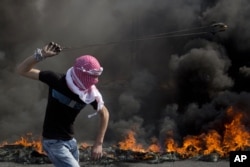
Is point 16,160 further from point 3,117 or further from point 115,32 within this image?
point 115,32

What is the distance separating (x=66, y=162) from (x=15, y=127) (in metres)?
10.1

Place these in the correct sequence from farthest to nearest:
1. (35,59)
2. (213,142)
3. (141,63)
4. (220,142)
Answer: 1. (141,63)
2. (220,142)
3. (213,142)
4. (35,59)

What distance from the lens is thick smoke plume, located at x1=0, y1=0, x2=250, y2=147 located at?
14523mm

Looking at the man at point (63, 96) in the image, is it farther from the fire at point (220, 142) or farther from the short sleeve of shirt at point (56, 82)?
the fire at point (220, 142)

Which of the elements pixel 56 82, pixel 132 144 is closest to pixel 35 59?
pixel 56 82

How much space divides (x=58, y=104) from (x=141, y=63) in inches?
514

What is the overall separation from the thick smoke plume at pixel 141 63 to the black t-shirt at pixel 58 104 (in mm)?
8621

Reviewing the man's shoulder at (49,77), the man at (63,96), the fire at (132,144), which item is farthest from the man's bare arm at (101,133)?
the fire at (132,144)

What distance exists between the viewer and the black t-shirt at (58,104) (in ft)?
16.0

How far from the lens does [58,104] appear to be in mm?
4867

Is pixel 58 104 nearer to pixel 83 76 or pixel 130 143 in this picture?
pixel 83 76

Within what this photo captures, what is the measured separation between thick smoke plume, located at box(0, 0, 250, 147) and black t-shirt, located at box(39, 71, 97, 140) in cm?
862

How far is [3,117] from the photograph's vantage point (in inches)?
589

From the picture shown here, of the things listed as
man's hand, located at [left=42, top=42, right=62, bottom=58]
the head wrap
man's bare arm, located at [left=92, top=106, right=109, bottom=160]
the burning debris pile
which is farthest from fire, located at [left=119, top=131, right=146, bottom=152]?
man's hand, located at [left=42, top=42, right=62, bottom=58]
